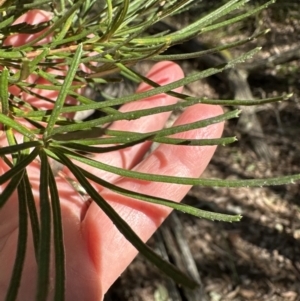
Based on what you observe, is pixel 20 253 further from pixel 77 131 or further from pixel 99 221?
pixel 99 221

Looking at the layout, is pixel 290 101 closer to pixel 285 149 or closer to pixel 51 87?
pixel 285 149

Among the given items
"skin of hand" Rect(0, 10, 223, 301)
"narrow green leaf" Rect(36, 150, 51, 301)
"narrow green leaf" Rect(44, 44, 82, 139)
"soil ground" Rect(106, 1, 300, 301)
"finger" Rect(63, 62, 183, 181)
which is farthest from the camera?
"soil ground" Rect(106, 1, 300, 301)

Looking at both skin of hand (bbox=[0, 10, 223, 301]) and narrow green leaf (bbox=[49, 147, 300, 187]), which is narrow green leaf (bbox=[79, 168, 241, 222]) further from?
skin of hand (bbox=[0, 10, 223, 301])

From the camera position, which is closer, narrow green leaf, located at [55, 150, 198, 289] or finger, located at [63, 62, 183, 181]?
narrow green leaf, located at [55, 150, 198, 289]

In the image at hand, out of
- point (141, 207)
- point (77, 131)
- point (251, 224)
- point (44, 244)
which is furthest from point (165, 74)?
point (251, 224)

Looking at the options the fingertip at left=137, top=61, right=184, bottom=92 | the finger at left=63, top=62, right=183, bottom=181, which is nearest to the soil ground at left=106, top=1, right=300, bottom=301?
the finger at left=63, top=62, right=183, bottom=181

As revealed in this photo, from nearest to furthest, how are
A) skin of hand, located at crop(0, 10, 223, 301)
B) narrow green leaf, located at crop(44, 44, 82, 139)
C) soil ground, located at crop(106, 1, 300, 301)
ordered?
narrow green leaf, located at crop(44, 44, 82, 139) < skin of hand, located at crop(0, 10, 223, 301) < soil ground, located at crop(106, 1, 300, 301)

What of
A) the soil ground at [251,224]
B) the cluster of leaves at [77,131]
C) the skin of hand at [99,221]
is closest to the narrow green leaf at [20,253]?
the cluster of leaves at [77,131]
